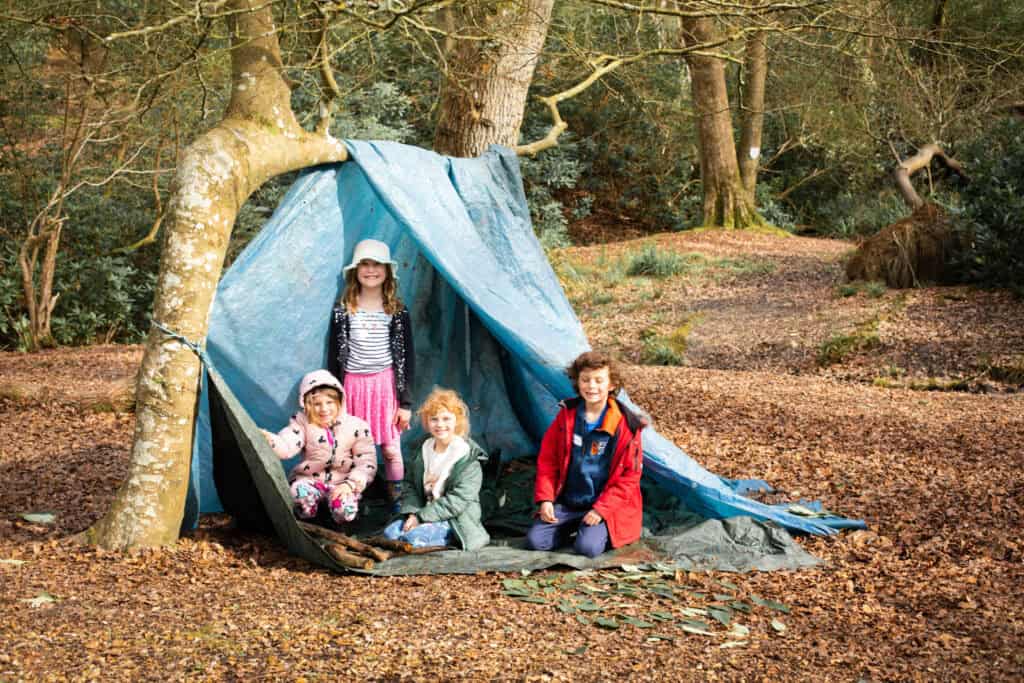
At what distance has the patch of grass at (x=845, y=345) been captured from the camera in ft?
29.8

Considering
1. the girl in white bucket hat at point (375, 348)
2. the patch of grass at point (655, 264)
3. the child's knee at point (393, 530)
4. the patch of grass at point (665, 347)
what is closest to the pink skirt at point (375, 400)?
the girl in white bucket hat at point (375, 348)

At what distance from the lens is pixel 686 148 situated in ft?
60.2

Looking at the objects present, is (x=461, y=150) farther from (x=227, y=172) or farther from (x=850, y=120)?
(x=850, y=120)

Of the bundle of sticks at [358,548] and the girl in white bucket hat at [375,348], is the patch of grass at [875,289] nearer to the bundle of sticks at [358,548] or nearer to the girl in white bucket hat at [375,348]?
the girl in white bucket hat at [375,348]

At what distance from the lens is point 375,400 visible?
5191 mm

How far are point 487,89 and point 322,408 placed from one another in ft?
8.43

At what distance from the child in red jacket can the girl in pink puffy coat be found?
839mm

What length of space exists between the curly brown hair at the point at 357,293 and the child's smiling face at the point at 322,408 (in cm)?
53

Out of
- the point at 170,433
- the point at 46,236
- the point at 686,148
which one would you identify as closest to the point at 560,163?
the point at 686,148

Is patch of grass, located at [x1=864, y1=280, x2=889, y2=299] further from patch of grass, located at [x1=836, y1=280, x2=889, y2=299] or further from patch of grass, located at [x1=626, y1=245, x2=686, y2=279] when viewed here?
patch of grass, located at [x1=626, y1=245, x2=686, y2=279]

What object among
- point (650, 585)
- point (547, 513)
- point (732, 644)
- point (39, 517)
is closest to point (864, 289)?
point (547, 513)

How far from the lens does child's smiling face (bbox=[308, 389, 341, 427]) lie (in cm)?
480

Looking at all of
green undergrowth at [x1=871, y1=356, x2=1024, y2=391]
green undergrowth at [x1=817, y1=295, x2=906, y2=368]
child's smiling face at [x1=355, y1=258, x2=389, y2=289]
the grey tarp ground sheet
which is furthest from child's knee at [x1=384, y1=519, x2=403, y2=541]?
green undergrowth at [x1=817, y1=295, x2=906, y2=368]

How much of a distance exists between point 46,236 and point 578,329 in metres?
6.97
